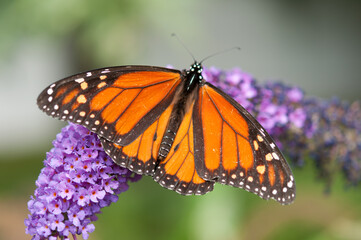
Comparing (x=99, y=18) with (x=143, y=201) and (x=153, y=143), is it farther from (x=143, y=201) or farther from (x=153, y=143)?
(x=153, y=143)

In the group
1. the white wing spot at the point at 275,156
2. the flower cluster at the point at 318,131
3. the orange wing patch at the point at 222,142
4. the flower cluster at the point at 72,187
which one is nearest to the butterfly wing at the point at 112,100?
the flower cluster at the point at 72,187

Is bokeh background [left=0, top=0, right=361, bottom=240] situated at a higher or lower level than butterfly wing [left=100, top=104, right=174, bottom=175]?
higher

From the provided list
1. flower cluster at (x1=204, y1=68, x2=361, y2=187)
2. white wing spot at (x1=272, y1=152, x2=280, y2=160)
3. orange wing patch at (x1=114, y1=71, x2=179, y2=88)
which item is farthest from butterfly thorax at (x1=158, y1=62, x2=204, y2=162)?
flower cluster at (x1=204, y1=68, x2=361, y2=187)

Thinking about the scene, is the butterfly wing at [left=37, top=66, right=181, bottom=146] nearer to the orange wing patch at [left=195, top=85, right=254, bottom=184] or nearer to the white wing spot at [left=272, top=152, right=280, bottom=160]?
the orange wing patch at [left=195, top=85, right=254, bottom=184]

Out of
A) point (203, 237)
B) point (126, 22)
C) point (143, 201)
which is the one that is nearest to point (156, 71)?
point (203, 237)

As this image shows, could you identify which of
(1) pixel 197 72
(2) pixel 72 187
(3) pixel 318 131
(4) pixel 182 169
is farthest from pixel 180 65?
(2) pixel 72 187

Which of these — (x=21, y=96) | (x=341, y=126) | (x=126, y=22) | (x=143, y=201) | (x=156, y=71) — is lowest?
(x=156, y=71)
